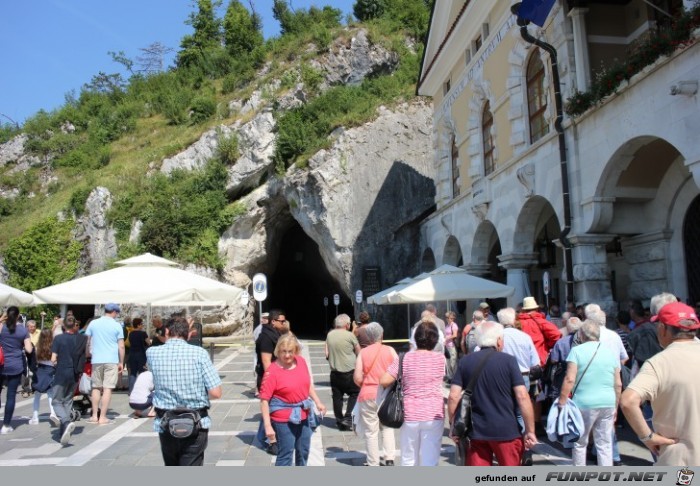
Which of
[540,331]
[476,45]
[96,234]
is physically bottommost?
[540,331]

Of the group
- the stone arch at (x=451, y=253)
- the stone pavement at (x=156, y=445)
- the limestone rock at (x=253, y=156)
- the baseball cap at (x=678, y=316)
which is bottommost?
the stone pavement at (x=156, y=445)

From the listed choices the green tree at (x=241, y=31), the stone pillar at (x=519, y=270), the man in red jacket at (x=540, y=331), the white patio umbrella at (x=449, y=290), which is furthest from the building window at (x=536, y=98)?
the green tree at (x=241, y=31)

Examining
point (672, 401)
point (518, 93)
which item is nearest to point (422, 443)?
point (672, 401)

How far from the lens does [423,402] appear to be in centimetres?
473

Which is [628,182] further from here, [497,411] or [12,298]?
[12,298]

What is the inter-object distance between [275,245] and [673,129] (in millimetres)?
25146

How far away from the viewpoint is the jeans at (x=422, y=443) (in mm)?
4686

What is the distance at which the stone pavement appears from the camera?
637cm

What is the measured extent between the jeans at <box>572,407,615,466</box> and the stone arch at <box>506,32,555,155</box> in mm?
9674

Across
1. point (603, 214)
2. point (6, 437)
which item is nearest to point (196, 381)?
point (6, 437)

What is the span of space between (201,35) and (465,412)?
47525 mm

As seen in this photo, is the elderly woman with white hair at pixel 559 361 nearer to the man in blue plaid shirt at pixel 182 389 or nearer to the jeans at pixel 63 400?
the man in blue plaid shirt at pixel 182 389

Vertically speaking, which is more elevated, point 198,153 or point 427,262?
point 198,153

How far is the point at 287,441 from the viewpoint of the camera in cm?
482
